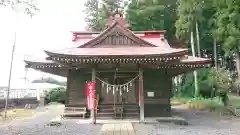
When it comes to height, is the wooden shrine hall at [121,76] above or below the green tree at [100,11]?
below

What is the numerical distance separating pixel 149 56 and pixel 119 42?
111 inches

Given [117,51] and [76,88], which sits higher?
[117,51]

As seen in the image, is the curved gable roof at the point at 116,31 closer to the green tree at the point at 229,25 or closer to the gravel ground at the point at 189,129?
the gravel ground at the point at 189,129

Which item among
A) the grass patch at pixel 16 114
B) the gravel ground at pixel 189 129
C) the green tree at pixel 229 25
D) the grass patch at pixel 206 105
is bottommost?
the gravel ground at pixel 189 129

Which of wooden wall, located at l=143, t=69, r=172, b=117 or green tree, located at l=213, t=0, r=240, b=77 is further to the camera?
green tree, located at l=213, t=0, r=240, b=77

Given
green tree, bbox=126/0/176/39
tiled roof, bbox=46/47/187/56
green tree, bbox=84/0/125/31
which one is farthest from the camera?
green tree, bbox=84/0/125/31

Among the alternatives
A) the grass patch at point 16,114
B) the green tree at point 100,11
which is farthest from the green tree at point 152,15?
the grass patch at point 16,114

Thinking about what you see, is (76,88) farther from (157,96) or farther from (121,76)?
(157,96)

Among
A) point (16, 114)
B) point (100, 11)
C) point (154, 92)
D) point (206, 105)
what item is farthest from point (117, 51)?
point (100, 11)

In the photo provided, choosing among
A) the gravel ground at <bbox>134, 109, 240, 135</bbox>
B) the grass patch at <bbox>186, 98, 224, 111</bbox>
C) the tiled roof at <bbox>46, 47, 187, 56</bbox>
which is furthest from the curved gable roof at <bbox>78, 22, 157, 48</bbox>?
the grass patch at <bbox>186, 98, 224, 111</bbox>

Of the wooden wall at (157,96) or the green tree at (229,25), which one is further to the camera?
the green tree at (229,25)

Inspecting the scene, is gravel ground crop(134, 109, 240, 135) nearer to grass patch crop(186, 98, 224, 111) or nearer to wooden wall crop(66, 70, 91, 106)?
wooden wall crop(66, 70, 91, 106)

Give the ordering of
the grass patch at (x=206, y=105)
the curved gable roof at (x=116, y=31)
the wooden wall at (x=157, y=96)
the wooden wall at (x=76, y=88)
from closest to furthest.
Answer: the curved gable roof at (x=116, y=31) → the wooden wall at (x=157, y=96) → the wooden wall at (x=76, y=88) → the grass patch at (x=206, y=105)

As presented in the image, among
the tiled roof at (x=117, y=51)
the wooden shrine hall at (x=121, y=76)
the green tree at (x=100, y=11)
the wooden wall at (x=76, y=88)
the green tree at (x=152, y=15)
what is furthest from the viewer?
the green tree at (x=100, y=11)
